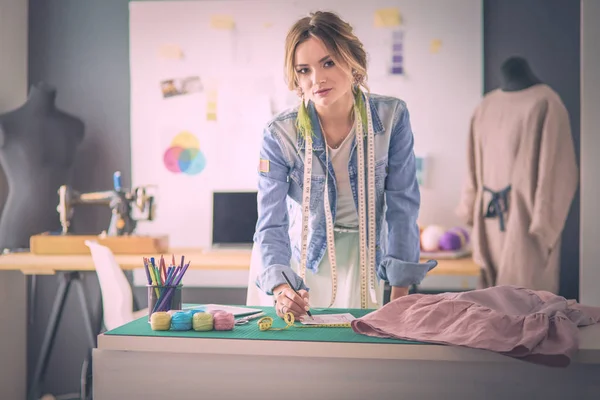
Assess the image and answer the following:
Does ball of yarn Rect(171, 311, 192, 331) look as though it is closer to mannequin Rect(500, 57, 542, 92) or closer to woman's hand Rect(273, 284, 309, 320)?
woman's hand Rect(273, 284, 309, 320)

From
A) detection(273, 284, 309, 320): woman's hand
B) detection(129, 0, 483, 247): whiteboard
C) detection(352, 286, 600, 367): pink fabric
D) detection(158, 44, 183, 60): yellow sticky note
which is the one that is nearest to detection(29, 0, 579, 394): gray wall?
detection(129, 0, 483, 247): whiteboard

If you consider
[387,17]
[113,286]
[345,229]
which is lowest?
[113,286]

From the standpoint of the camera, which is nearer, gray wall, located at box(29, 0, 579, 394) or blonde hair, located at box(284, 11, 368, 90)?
blonde hair, located at box(284, 11, 368, 90)

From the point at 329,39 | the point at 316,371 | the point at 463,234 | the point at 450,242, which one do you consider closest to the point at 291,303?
the point at 316,371

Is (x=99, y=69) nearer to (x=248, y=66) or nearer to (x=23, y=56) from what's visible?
(x=23, y=56)

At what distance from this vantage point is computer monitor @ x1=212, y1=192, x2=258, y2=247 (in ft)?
13.0

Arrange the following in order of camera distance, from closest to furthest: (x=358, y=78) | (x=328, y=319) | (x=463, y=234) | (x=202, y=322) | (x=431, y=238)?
1. (x=202, y=322)
2. (x=328, y=319)
3. (x=358, y=78)
4. (x=431, y=238)
5. (x=463, y=234)

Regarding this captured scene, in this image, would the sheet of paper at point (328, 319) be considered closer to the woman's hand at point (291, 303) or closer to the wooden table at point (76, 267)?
the woman's hand at point (291, 303)

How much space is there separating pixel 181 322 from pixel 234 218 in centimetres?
242

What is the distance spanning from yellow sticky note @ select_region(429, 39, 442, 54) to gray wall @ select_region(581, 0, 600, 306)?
1092 mm

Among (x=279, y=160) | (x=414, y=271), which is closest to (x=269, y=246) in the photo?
(x=279, y=160)

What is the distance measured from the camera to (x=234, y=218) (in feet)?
13.1

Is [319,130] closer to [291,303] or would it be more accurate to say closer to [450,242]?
[291,303]

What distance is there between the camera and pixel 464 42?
397 centimetres
